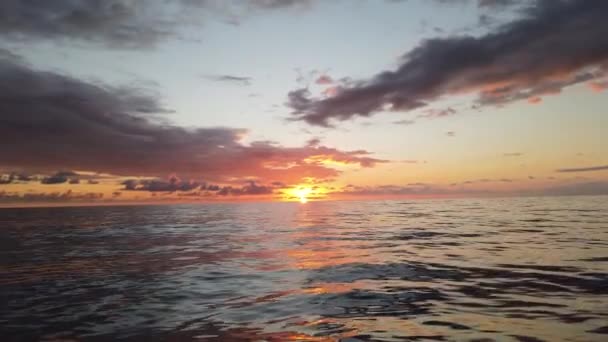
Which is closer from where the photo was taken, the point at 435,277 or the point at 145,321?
the point at 145,321

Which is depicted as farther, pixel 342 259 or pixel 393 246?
pixel 393 246

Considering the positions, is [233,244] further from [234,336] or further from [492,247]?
[234,336]

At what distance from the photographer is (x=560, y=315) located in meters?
11.5

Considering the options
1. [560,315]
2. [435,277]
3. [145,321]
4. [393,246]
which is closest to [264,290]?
[145,321]

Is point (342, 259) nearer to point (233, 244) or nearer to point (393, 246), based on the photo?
point (393, 246)

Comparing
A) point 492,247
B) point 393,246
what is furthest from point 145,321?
point 492,247

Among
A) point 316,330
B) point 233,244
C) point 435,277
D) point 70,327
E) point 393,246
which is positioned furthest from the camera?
point 233,244

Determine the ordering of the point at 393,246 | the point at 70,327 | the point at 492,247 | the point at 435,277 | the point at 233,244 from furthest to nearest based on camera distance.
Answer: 1. the point at 233,244
2. the point at 393,246
3. the point at 492,247
4. the point at 435,277
5. the point at 70,327

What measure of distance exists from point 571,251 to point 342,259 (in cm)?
1477

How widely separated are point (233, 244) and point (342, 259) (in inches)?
575

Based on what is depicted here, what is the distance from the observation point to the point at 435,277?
18.4 meters

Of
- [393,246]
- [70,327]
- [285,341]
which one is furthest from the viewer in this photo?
[393,246]

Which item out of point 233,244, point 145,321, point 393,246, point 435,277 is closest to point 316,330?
point 145,321

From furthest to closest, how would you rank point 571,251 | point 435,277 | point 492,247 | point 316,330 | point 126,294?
point 492,247 < point 571,251 < point 435,277 < point 126,294 < point 316,330
